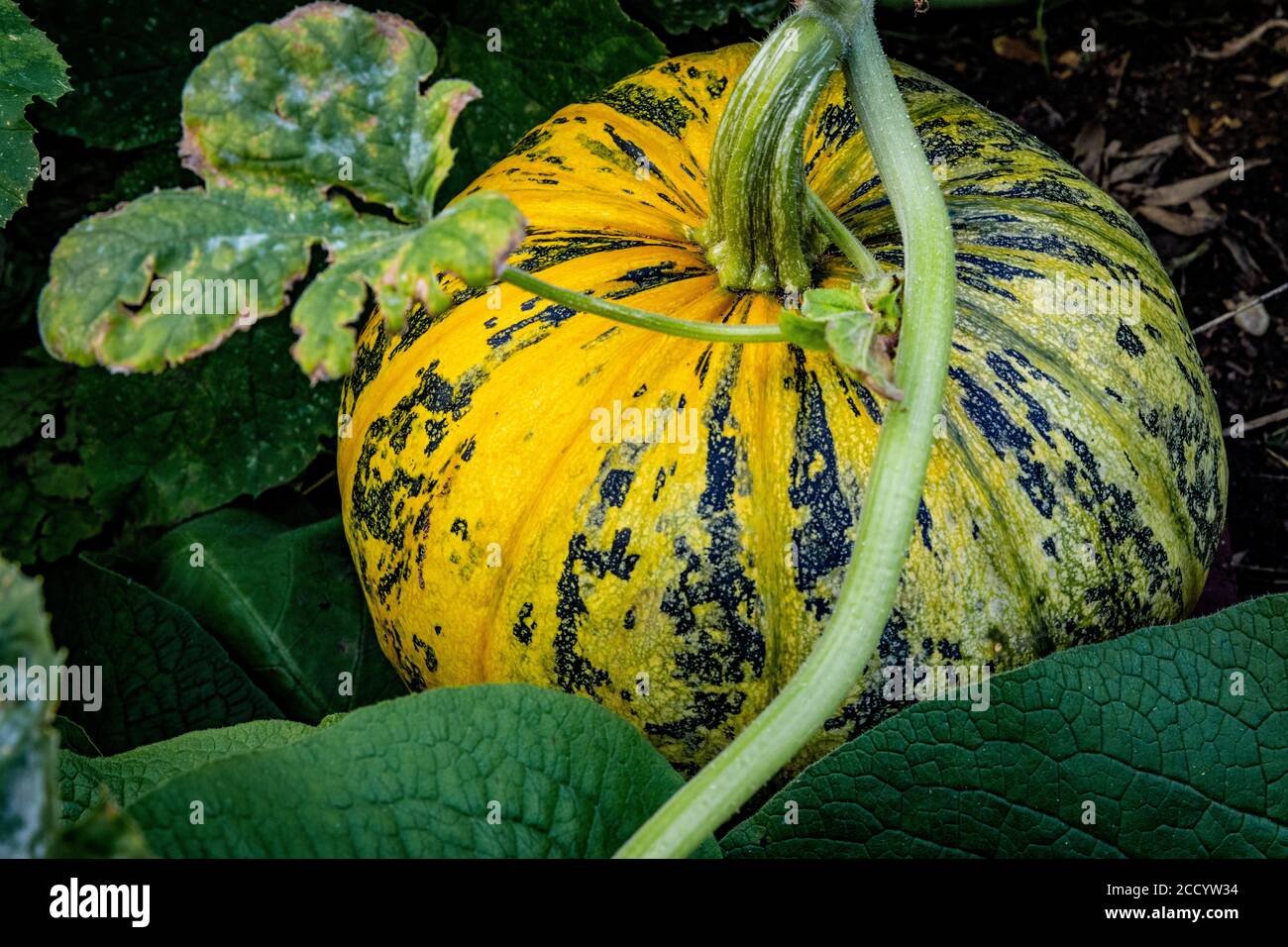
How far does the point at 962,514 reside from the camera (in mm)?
1377

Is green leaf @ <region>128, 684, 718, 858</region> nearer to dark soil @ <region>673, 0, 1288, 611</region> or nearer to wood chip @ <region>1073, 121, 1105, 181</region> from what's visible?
dark soil @ <region>673, 0, 1288, 611</region>

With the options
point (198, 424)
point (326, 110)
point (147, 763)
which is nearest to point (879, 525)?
point (326, 110)

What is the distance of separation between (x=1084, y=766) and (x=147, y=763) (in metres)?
1.05

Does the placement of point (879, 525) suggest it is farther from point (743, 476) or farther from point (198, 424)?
point (198, 424)

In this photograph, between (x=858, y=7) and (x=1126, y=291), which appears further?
(x=1126, y=291)

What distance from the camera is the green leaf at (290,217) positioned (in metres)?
0.99

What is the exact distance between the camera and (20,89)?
162 centimetres

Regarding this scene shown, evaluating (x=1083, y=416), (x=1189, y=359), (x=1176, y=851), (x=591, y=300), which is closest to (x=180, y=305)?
(x=591, y=300)

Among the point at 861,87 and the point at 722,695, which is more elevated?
the point at 861,87

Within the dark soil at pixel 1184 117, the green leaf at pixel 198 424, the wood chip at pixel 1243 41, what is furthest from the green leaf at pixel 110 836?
the wood chip at pixel 1243 41

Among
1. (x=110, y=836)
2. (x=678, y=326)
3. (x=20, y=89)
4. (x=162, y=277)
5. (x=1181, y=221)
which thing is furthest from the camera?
(x=1181, y=221)
